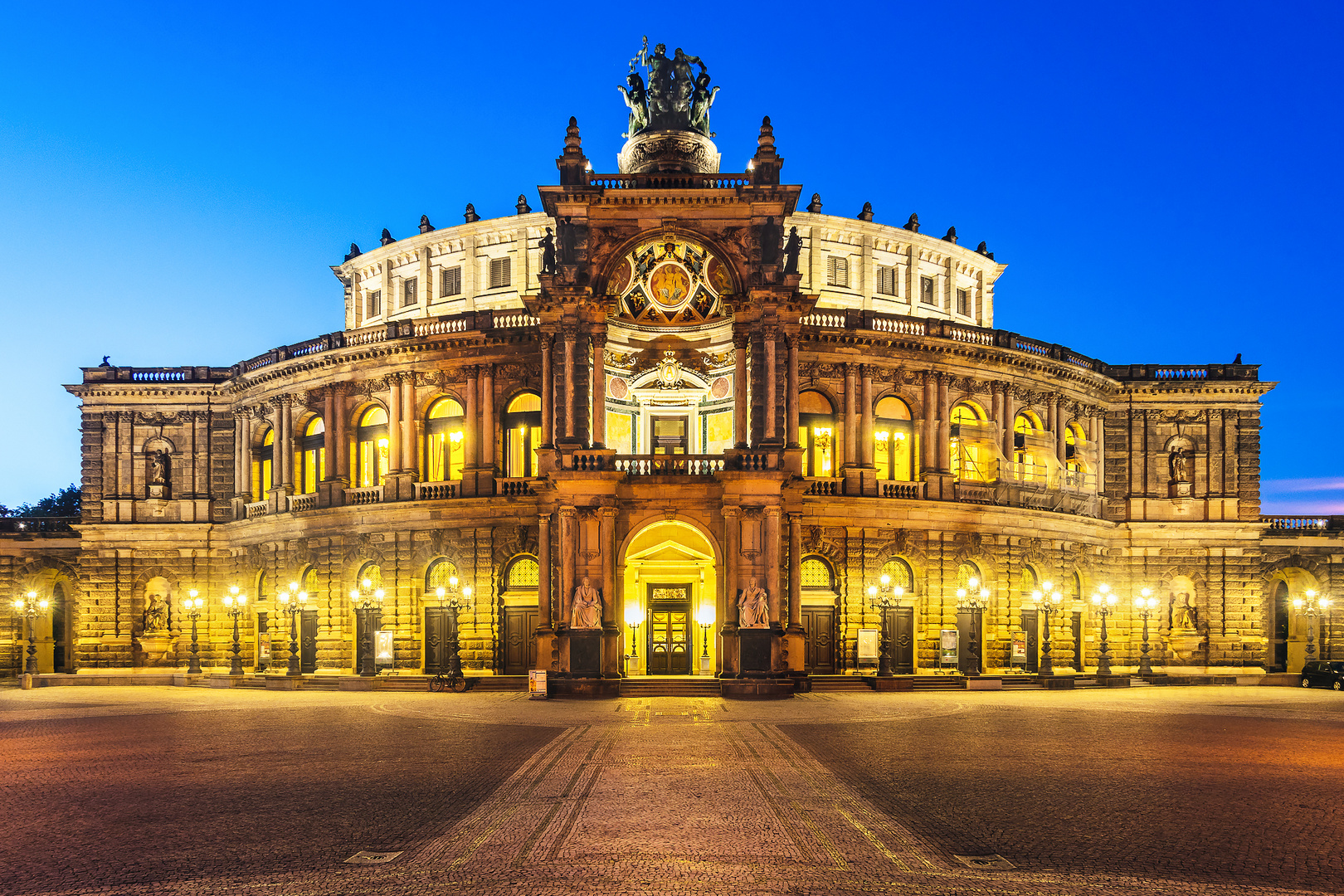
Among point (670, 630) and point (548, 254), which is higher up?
point (548, 254)

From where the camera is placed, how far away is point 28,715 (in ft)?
113

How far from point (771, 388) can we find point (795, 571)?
7.76m

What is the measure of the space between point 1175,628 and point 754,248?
32.9m

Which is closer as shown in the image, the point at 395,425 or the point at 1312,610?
the point at 395,425

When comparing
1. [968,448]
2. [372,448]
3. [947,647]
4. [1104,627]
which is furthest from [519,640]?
[1104,627]

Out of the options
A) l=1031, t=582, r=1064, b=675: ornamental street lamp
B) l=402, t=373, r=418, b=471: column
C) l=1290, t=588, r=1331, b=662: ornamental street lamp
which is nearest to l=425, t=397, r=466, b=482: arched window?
l=402, t=373, r=418, b=471: column

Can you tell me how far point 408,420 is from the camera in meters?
52.1

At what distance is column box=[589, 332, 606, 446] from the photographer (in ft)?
139

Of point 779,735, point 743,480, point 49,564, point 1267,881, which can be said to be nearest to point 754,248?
point 743,480

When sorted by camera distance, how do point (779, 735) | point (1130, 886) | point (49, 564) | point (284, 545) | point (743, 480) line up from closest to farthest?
point (1130, 886), point (779, 735), point (743, 480), point (284, 545), point (49, 564)

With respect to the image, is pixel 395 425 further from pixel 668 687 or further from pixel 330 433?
pixel 668 687

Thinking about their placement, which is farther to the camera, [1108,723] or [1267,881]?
Result: [1108,723]

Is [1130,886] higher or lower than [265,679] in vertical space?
higher

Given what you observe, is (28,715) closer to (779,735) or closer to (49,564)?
(779,735)
